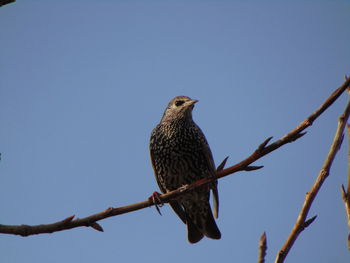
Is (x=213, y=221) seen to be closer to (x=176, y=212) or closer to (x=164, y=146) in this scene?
(x=176, y=212)

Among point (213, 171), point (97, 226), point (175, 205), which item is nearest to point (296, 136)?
point (97, 226)

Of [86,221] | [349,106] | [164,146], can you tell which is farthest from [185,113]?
[349,106]

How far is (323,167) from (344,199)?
0.23 metres

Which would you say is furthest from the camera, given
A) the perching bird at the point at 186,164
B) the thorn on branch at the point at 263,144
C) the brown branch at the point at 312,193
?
the perching bird at the point at 186,164

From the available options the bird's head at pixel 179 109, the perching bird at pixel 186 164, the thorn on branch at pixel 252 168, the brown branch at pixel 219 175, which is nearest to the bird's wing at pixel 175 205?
the perching bird at pixel 186 164

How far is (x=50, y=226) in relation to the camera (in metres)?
3.28

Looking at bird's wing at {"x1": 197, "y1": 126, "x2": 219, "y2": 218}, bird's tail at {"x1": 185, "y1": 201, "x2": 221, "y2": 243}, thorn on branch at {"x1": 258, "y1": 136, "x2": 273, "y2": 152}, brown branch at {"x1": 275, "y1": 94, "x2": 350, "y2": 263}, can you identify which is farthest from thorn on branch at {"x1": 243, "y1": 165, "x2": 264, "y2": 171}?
bird's tail at {"x1": 185, "y1": 201, "x2": 221, "y2": 243}

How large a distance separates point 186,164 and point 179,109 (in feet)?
3.38

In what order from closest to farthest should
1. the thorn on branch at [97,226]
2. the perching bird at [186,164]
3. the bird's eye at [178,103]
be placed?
the thorn on branch at [97,226] < the perching bird at [186,164] < the bird's eye at [178,103]

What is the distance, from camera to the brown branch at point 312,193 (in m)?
2.55

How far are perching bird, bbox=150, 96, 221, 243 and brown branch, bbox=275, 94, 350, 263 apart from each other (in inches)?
150

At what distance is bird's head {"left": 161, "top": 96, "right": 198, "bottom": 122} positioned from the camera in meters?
7.12

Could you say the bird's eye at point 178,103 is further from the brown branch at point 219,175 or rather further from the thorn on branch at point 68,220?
the thorn on branch at point 68,220

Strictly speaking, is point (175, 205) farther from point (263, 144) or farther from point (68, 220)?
point (263, 144)
